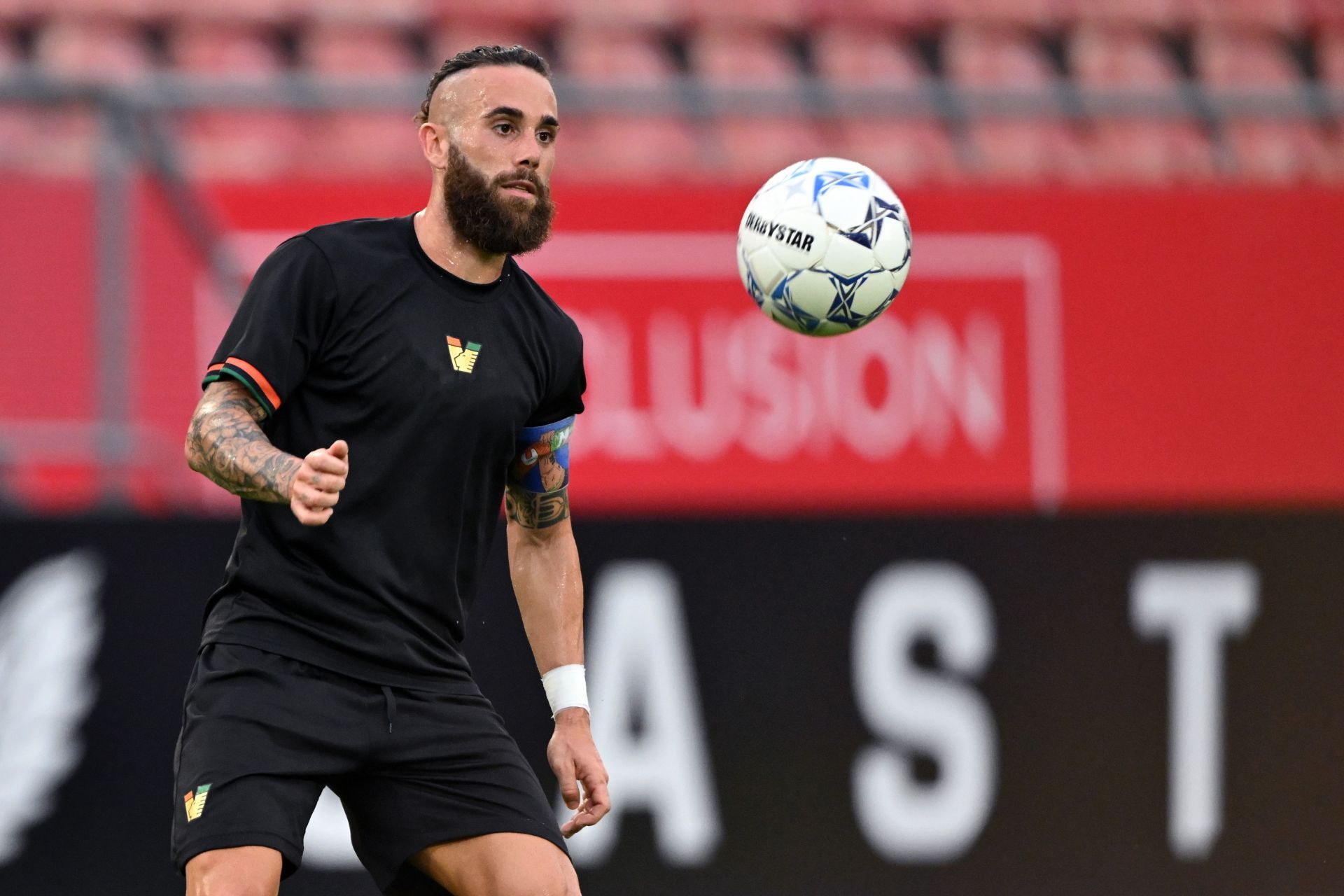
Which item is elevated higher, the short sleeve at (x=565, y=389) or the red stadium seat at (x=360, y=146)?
the red stadium seat at (x=360, y=146)

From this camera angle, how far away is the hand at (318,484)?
296 centimetres

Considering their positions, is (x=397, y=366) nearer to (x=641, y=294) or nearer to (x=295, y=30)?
(x=641, y=294)

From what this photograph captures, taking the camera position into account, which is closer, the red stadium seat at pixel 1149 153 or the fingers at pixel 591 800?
the fingers at pixel 591 800

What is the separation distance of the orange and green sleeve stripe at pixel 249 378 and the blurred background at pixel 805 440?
2.02 m

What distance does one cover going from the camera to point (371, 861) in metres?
3.59

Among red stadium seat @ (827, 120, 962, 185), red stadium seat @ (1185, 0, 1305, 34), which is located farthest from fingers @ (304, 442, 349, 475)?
red stadium seat @ (1185, 0, 1305, 34)

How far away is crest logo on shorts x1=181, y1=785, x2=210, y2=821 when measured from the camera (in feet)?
10.7

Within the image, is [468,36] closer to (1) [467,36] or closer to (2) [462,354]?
(1) [467,36]

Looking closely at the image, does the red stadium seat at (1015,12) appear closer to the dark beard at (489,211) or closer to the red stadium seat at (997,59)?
the red stadium seat at (997,59)

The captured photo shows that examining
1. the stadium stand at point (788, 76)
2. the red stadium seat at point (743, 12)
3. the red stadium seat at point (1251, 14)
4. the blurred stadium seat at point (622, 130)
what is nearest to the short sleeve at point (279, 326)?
the stadium stand at point (788, 76)

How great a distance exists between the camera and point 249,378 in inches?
131

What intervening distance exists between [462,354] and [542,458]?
374mm

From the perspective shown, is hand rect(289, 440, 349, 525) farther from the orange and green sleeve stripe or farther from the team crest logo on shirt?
the team crest logo on shirt

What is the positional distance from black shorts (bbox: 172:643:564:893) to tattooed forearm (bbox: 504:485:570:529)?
49 cm
